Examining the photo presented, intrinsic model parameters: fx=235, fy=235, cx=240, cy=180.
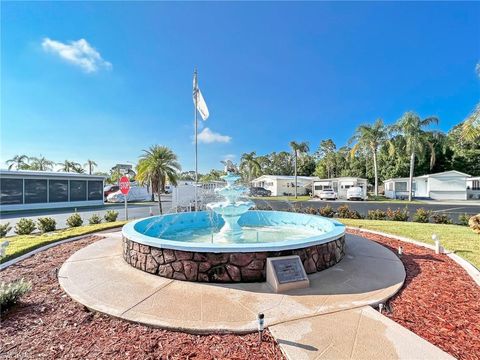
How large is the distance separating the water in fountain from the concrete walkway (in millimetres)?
2654

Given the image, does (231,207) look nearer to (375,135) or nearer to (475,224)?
(475,224)

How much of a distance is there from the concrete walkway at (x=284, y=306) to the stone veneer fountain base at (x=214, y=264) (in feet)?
0.50

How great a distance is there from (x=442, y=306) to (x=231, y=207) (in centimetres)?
464

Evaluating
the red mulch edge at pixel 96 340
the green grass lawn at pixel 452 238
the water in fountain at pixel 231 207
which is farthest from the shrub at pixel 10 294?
the green grass lawn at pixel 452 238

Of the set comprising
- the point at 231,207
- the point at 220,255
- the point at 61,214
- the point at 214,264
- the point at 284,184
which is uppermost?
the point at 284,184

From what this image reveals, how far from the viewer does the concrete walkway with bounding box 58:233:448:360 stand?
2.62 metres

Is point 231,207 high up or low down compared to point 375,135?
down

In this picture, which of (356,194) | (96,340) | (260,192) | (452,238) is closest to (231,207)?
(96,340)

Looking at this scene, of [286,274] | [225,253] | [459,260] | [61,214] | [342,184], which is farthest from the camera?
[342,184]

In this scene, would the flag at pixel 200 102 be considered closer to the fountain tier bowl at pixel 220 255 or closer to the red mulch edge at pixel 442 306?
the fountain tier bowl at pixel 220 255

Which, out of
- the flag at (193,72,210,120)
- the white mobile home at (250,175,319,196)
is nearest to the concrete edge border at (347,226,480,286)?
the flag at (193,72,210,120)

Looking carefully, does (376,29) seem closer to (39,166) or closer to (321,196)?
(321,196)

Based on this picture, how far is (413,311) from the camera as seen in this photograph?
3359mm

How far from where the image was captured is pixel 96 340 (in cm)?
273
